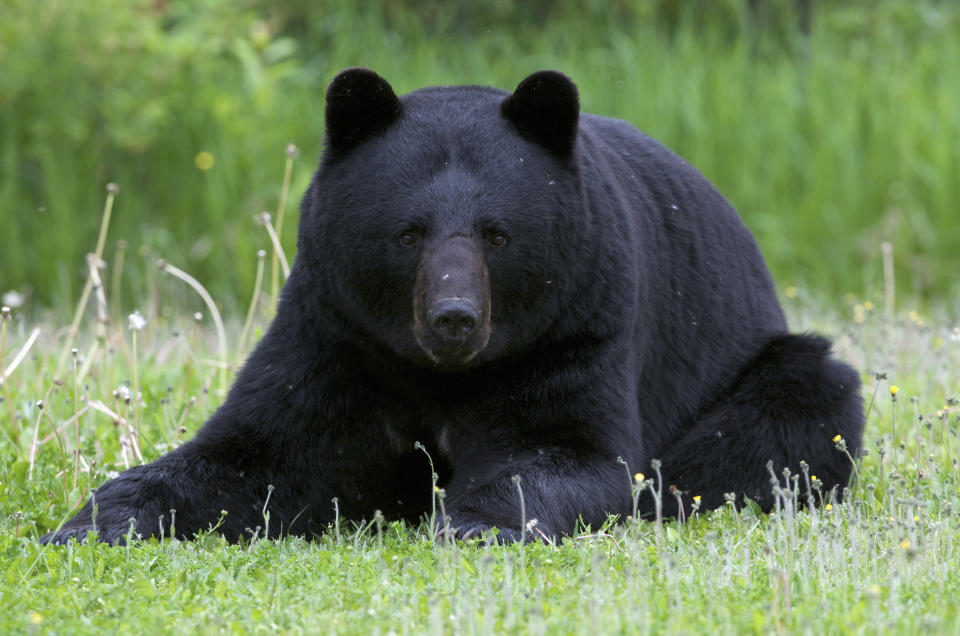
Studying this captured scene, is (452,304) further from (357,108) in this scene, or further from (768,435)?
(768,435)

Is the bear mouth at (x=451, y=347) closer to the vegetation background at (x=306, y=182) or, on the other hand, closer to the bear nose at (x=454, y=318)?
the bear nose at (x=454, y=318)

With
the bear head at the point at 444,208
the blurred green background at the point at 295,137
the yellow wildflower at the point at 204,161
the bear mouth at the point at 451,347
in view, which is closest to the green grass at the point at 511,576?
the bear mouth at the point at 451,347

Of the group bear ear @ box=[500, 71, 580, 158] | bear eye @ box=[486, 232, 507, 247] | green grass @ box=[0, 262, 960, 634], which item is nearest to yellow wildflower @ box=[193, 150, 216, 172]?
green grass @ box=[0, 262, 960, 634]

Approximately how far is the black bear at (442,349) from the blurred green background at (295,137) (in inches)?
215

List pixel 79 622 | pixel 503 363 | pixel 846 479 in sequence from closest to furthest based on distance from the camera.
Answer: pixel 79 622, pixel 503 363, pixel 846 479

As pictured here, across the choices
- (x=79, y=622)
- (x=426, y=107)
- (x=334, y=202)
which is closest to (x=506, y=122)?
(x=426, y=107)

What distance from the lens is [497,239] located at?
410 cm

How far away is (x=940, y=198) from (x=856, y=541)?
7.41m

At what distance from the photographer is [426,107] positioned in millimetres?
4320

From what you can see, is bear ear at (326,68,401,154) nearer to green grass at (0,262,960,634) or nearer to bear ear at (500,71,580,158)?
bear ear at (500,71,580,158)

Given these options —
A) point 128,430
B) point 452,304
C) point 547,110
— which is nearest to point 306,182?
point 128,430

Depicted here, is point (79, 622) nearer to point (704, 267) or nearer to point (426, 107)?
point (426, 107)

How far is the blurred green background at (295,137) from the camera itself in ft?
33.8

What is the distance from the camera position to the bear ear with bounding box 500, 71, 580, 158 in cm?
417
